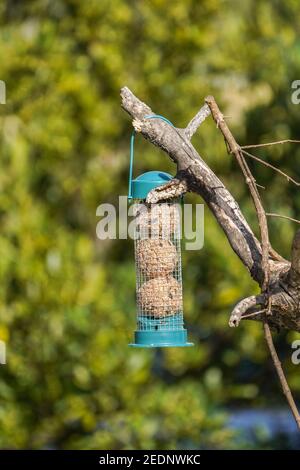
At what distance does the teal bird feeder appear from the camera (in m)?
3.01

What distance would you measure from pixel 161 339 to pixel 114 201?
11.8 feet

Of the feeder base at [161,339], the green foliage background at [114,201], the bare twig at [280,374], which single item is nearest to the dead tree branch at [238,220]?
the bare twig at [280,374]

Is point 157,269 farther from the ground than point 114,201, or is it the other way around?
point 114,201

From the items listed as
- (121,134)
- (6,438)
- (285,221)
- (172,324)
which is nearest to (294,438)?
(285,221)

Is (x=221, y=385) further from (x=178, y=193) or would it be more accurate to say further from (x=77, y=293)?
(x=178, y=193)

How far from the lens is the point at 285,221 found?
583 cm

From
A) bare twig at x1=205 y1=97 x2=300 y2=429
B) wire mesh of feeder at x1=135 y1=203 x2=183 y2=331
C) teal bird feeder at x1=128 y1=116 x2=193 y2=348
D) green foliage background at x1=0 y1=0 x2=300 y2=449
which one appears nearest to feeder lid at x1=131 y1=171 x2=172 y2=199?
teal bird feeder at x1=128 y1=116 x2=193 y2=348

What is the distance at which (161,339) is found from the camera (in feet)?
9.82

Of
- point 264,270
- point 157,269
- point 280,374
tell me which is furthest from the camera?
point 157,269

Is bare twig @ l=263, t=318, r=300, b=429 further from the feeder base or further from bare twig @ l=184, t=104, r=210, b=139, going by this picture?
bare twig @ l=184, t=104, r=210, b=139

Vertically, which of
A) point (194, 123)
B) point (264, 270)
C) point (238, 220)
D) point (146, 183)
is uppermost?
point (194, 123)

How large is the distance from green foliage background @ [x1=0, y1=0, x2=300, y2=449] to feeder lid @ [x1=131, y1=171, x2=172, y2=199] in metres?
2.82

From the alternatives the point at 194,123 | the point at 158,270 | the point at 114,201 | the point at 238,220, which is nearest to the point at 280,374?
the point at 238,220

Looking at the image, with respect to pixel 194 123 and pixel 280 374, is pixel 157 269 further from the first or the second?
pixel 280 374
